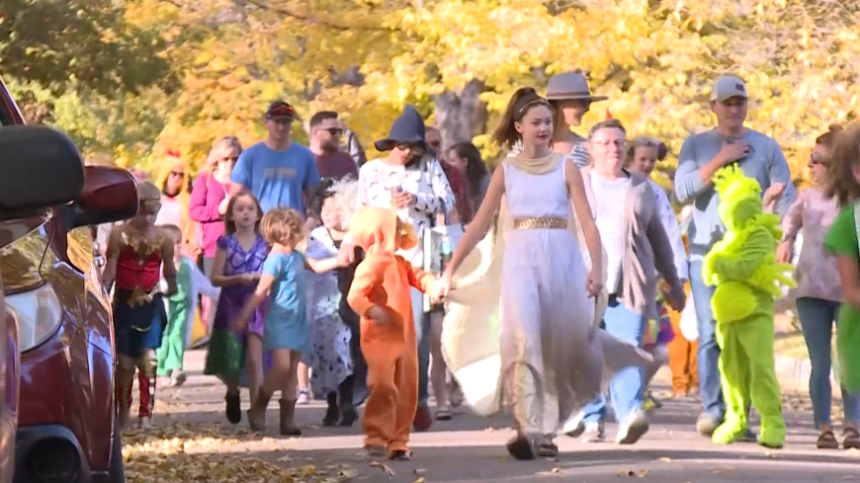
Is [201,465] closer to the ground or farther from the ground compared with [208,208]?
closer to the ground

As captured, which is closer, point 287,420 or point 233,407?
point 287,420

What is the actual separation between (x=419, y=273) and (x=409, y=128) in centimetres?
195

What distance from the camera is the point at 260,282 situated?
44.9 feet

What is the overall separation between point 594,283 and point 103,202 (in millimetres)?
5585

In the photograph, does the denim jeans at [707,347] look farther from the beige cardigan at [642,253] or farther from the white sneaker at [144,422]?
the white sneaker at [144,422]

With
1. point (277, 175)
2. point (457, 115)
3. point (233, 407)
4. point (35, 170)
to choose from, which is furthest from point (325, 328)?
point (457, 115)

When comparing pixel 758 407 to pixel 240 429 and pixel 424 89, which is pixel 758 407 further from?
pixel 424 89

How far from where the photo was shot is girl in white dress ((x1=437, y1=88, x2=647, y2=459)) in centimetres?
1146

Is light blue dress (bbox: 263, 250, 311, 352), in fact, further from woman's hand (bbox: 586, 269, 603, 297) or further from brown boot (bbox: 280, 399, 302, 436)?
woman's hand (bbox: 586, 269, 603, 297)

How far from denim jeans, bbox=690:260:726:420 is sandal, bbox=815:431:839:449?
0.79 m

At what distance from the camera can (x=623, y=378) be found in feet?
42.1

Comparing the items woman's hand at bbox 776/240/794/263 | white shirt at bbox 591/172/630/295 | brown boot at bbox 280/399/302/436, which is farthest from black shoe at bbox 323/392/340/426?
woman's hand at bbox 776/240/794/263

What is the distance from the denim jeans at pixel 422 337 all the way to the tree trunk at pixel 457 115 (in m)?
15.8

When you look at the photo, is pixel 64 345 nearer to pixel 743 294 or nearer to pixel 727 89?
pixel 743 294
